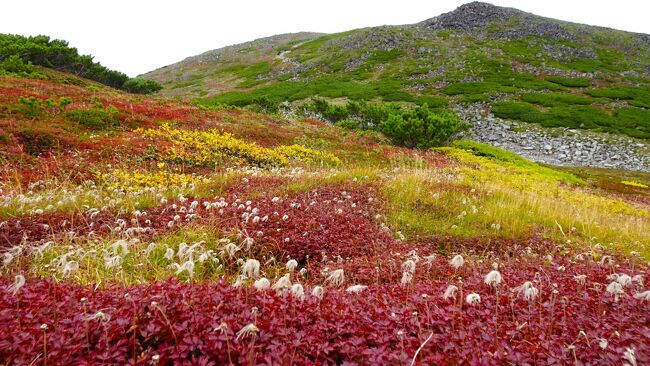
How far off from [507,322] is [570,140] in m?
45.8

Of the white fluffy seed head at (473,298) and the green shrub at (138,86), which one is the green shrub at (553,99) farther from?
the white fluffy seed head at (473,298)

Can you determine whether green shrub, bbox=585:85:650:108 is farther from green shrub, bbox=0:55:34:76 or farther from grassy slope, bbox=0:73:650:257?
green shrub, bbox=0:55:34:76

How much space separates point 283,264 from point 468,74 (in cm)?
6487

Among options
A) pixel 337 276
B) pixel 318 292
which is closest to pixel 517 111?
pixel 337 276

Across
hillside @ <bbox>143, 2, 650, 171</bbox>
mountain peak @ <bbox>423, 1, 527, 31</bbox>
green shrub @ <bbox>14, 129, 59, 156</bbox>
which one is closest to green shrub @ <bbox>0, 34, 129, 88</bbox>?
hillside @ <bbox>143, 2, 650, 171</bbox>

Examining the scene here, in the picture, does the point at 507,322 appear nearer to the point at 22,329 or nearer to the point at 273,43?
the point at 22,329

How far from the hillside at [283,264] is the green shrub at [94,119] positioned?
157mm

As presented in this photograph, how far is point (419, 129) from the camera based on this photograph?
2916cm

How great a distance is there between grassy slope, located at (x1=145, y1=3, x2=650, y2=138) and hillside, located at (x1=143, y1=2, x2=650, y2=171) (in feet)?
0.63

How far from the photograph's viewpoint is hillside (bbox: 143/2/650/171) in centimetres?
4366

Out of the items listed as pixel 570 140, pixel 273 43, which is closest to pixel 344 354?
pixel 570 140

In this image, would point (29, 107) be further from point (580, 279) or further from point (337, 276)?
point (580, 279)

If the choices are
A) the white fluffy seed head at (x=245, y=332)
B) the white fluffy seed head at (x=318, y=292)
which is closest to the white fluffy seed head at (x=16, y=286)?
the white fluffy seed head at (x=245, y=332)

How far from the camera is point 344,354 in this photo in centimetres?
293
